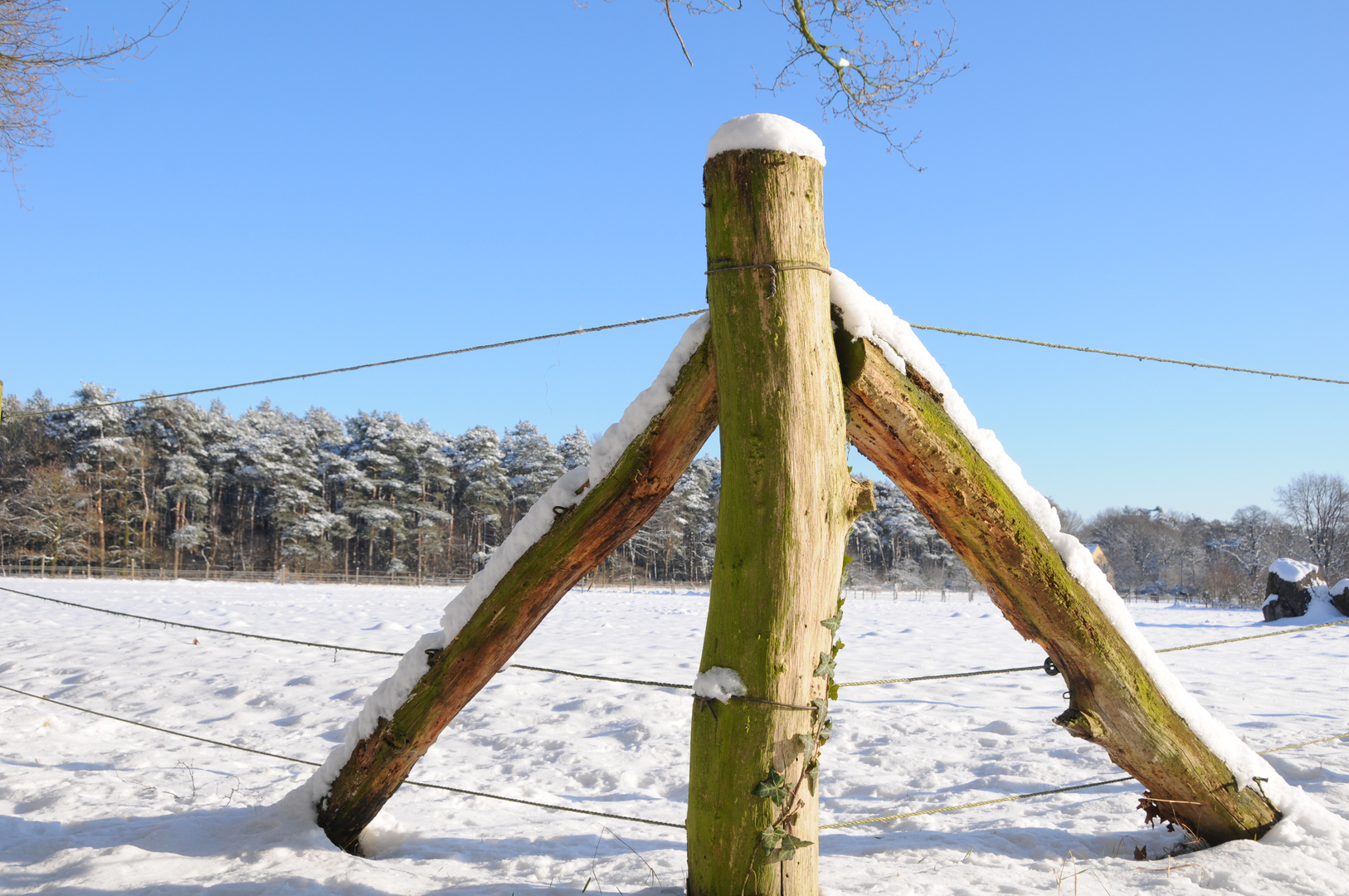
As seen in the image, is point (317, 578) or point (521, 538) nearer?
point (521, 538)

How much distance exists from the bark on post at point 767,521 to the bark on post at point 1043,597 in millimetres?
261

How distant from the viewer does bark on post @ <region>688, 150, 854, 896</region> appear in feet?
6.62

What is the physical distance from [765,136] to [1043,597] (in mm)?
1772

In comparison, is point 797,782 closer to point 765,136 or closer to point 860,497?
point 860,497

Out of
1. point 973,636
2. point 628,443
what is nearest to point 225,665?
point 628,443

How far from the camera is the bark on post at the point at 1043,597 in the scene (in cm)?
235

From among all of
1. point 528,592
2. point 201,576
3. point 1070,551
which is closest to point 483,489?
point 201,576

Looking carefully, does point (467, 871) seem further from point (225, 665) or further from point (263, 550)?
point (263, 550)

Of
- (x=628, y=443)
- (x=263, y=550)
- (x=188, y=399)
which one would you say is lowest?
(x=263, y=550)

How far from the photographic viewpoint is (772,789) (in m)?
1.99

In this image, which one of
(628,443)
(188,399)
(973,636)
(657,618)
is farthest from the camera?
(188,399)

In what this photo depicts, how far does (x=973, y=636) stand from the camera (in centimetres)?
1236

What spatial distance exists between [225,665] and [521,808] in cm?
531

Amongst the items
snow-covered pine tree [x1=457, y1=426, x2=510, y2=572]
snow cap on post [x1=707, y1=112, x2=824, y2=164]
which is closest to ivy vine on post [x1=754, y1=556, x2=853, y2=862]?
snow cap on post [x1=707, y1=112, x2=824, y2=164]
